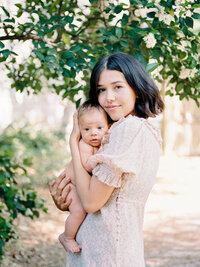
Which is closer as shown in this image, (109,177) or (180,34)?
(109,177)

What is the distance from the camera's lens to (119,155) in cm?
162

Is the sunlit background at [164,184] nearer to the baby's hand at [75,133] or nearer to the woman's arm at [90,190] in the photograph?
the baby's hand at [75,133]

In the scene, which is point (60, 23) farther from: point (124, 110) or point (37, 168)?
point (37, 168)

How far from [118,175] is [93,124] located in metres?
0.36

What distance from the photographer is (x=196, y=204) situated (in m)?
7.14

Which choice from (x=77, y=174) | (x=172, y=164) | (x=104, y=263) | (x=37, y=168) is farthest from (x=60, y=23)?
(x=172, y=164)

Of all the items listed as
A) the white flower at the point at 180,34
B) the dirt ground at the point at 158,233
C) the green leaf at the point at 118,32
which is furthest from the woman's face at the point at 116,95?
the dirt ground at the point at 158,233

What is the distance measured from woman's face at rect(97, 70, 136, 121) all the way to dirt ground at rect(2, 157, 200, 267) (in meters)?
2.68

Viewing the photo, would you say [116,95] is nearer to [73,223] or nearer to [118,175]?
[118,175]

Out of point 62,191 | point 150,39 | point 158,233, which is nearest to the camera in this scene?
point 62,191

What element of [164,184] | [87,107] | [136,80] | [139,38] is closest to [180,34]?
[139,38]

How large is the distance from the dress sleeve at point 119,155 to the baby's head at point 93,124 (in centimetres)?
19

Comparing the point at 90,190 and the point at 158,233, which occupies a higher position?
the point at 90,190

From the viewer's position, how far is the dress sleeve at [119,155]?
1612 millimetres
